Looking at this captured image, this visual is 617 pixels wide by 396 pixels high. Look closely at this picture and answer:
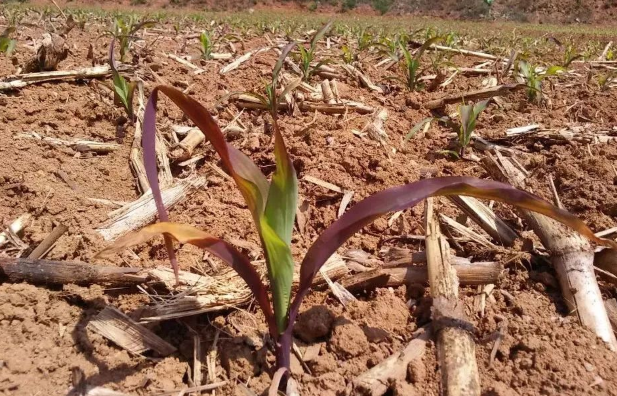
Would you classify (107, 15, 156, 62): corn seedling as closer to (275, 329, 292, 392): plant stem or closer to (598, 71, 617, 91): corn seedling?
(275, 329, 292, 392): plant stem

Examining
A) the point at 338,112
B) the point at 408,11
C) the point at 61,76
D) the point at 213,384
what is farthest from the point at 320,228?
the point at 408,11

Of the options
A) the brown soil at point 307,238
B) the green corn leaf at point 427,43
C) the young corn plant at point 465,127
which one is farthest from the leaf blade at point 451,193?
the green corn leaf at point 427,43

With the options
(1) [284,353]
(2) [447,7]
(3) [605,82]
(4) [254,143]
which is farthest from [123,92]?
(2) [447,7]

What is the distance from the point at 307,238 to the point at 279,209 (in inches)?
27.1

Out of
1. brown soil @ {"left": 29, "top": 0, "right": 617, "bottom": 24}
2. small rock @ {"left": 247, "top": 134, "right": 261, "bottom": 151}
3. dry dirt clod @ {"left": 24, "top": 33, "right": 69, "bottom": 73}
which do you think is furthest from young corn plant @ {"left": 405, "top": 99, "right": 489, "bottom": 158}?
brown soil @ {"left": 29, "top": 0, "right": 617, "bottom": 24}

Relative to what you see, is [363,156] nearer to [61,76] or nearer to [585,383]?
[585,383]

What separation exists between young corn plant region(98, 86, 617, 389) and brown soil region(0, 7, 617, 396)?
0.78ft

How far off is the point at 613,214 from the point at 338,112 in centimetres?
141

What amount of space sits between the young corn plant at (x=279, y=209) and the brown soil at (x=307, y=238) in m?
0.24

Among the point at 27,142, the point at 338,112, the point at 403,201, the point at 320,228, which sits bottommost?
the point at 403,201

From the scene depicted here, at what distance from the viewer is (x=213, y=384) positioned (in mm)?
1247

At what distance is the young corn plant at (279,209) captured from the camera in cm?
103

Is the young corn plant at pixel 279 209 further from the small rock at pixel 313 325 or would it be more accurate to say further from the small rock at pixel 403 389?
the small rock at pixel 403 389

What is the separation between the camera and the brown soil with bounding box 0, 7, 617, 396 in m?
1.27
